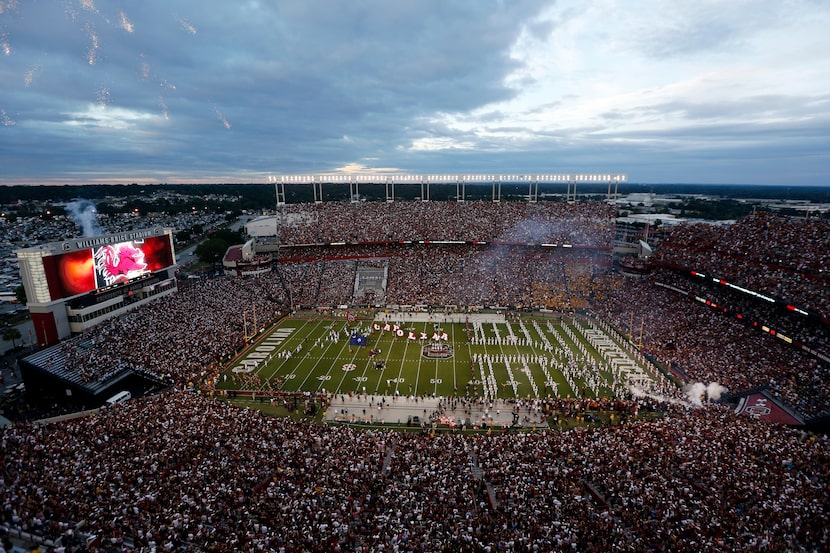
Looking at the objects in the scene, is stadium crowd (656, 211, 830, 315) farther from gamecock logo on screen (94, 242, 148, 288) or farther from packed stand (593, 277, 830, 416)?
gamecock logo on screen (94, 242, 148, 288)

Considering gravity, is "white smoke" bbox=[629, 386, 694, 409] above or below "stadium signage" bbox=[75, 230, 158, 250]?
below

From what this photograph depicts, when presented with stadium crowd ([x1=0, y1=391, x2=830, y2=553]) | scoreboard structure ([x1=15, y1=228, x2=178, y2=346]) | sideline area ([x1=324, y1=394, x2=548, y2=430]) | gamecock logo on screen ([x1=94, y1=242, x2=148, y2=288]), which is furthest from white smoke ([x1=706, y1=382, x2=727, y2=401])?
gamecock logo on screen ([x1=94, y1=242, x2=148, y2=288])

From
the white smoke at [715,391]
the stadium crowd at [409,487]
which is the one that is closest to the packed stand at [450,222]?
the white smoke at [715,391]

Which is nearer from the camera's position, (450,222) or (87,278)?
(87,278)

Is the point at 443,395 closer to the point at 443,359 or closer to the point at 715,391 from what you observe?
the point at 443,359

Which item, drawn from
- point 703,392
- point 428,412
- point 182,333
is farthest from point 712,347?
point 182,333

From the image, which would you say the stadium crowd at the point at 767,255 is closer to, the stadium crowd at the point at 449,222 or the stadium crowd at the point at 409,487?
the stadium crowd at the point at 449,222

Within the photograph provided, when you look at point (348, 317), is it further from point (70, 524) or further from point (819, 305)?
point (819, 305)

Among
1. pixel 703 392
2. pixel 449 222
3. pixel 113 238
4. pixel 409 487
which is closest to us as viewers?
pixel 409 487
